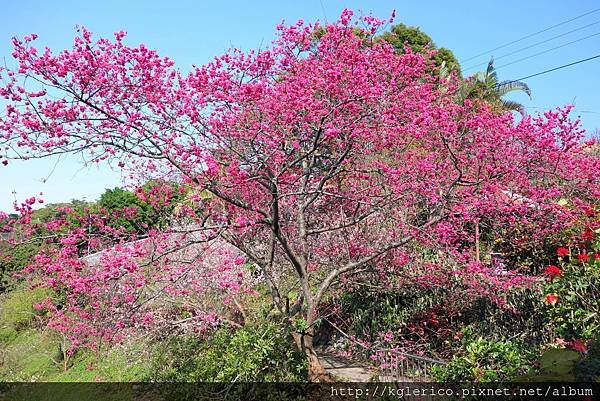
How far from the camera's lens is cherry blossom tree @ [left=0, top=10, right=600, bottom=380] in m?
5.21

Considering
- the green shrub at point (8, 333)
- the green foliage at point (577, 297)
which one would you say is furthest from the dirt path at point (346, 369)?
the green shrub at point (8, 333)

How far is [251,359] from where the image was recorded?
5480 mm

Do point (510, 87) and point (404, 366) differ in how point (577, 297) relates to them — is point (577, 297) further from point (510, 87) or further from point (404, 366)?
point (510, 87)

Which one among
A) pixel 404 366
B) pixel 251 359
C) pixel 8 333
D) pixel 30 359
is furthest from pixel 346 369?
pixel 8 333

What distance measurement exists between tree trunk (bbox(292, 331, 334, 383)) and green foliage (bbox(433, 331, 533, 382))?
71.4 inches

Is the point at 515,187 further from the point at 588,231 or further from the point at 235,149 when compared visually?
the point at 235,149

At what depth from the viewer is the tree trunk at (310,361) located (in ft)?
19.5

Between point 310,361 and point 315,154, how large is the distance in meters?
2.70

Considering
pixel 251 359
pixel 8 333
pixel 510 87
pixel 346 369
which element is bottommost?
pixel 346 369

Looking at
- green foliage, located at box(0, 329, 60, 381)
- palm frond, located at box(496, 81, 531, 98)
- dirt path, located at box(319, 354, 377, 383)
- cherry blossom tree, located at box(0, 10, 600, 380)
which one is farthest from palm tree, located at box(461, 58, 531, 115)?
green foliage, located at box(0, 329, 60, 381)

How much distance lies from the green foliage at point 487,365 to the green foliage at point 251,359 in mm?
1862

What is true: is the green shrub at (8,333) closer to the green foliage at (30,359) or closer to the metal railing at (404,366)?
the green foliage at (30,359)

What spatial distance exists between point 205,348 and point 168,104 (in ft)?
11.4

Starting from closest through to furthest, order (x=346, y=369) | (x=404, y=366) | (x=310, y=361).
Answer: (x=404, y=366) → (x=310, y=361) → (x=346, y=369)
